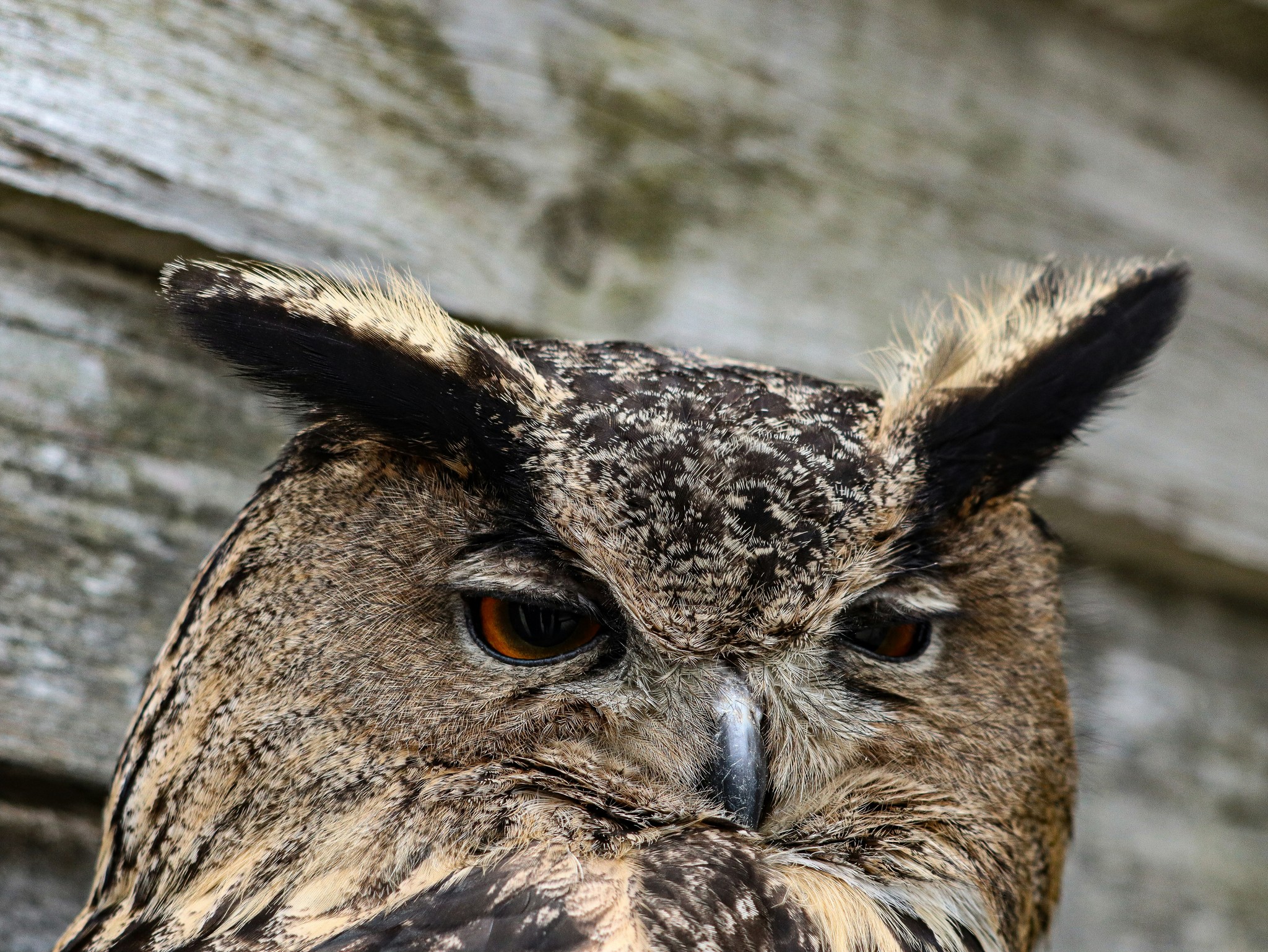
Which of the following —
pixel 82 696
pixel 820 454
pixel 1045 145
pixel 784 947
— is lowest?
pixel 82 696

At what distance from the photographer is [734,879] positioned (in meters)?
1.05

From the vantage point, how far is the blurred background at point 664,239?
1470 mm

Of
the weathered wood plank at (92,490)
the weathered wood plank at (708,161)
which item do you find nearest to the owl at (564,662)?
the weathered wood plank at (92,490)

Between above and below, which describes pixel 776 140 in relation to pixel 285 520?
above

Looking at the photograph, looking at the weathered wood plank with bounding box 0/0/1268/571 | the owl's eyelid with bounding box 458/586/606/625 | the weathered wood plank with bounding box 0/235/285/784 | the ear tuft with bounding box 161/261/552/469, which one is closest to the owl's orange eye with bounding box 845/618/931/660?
the owl's eyelid with bounding box 458/586/606/625

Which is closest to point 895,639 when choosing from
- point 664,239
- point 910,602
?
point 910,602

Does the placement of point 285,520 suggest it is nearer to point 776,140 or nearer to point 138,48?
point 138,48

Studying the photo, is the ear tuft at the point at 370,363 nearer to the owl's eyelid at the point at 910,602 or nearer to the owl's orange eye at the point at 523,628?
the owl's orange eye at the point at 523,628

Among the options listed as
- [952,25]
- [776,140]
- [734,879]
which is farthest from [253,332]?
[952,25]

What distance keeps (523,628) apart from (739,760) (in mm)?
263

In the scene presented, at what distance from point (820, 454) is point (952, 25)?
46.4 inches

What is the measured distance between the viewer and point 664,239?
183cm

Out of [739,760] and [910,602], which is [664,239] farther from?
[739,760]

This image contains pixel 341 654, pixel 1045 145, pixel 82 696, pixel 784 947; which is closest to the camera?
pixel 784 947
